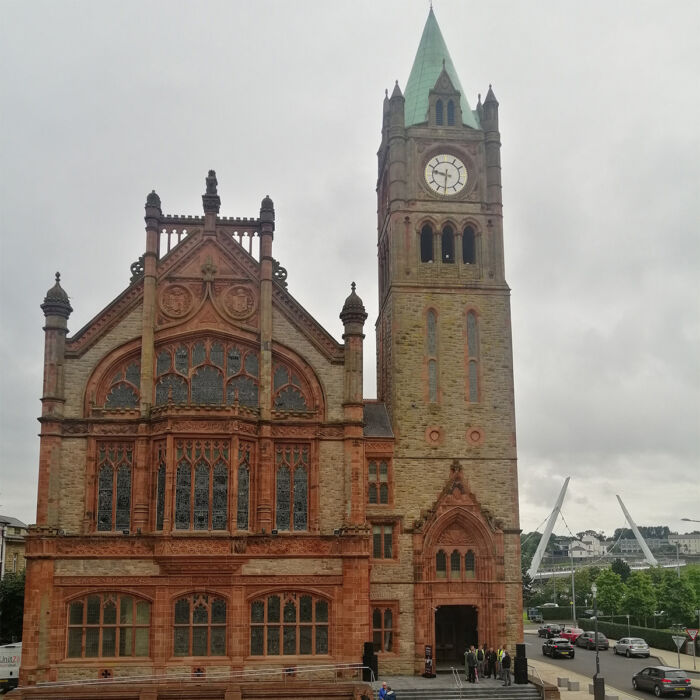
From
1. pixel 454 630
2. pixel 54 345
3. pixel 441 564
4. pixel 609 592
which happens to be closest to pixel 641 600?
pixel 609 592

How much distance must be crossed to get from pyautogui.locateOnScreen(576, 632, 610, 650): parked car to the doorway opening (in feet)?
64.8

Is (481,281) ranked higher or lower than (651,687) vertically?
higher

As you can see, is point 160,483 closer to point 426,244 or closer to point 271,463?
point 271,463

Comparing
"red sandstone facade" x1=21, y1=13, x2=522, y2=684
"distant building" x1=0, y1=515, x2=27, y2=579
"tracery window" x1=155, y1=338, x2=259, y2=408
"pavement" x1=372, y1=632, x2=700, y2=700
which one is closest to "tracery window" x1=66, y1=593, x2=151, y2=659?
→ "red sandstone facade" x1=21, y1=13, x2=522, y2=684

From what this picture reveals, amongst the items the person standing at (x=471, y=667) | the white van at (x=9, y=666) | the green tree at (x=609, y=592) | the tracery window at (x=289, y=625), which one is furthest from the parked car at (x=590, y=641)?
the white van at (x=9, y=666)

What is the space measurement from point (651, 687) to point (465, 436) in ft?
46.7

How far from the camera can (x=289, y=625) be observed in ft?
123

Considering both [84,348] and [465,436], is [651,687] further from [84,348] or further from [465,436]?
[84,348]

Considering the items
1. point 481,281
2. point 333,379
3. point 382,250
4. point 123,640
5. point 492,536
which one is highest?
point 382,250

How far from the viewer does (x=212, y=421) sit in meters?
37.8

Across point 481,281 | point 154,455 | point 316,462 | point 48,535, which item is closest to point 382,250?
point 481,281

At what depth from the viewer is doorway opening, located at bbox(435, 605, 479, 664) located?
141 feet

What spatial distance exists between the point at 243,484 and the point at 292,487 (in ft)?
7.74

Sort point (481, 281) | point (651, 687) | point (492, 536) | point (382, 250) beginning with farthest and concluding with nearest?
point (382, 250)
point (481, 281)
point (492, 536)
point (651, 687)
